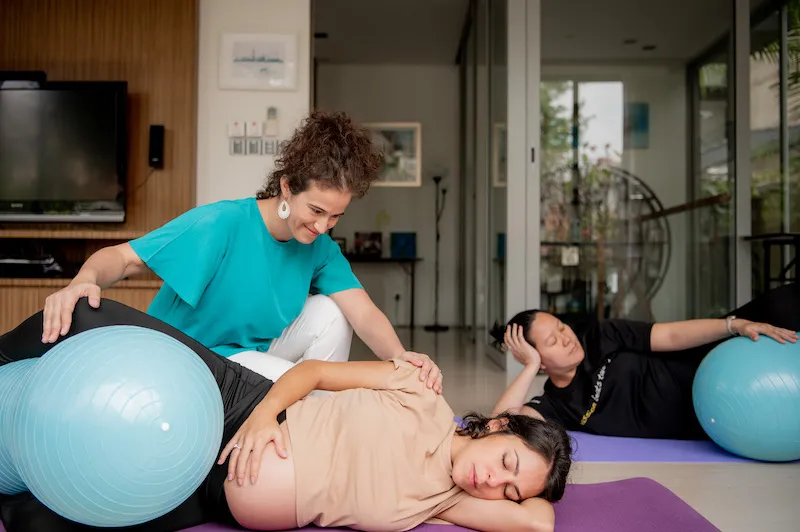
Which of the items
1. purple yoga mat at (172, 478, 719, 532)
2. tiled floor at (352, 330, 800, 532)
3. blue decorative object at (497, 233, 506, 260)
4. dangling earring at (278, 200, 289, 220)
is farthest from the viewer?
blue decorative object at (497, 233, 506, 260)

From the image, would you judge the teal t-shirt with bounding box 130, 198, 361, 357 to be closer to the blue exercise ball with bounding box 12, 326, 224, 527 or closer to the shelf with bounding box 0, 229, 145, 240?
the blue exercise ball with bounding box 12, 326, 224, 527

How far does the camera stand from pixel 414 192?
7.89 meters

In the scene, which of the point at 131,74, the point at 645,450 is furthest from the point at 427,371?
the point at 131,74

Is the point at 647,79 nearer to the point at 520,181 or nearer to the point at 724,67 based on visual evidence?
the point at 724,67

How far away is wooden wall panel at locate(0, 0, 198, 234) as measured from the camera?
3.81 metres

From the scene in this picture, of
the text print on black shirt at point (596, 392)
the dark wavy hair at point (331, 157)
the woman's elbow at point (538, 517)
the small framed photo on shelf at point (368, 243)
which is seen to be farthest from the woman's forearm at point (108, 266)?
the small framed photo on shelf at point (368, 243)

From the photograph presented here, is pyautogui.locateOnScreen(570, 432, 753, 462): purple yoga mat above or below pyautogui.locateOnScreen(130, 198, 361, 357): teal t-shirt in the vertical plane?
below

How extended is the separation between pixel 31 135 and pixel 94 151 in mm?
408

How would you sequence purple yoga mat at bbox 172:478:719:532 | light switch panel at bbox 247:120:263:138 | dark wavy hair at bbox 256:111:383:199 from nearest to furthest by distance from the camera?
purple yoga mat at bbox 172:478:719:532
dark wavy hair at bbox 256:111:383:199
light switch panel at bbox 247:120:263:138

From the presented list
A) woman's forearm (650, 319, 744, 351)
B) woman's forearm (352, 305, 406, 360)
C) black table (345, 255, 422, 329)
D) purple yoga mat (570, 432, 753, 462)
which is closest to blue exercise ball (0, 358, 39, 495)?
woman's forearm (352, 305, 406, 360)

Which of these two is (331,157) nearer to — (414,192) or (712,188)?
(712,188)

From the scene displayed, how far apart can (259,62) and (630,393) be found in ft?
8.37

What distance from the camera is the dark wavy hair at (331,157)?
1716 millimetres

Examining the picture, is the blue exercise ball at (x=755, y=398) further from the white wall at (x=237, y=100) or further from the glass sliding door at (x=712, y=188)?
the white wall at (x=237, y=100)
